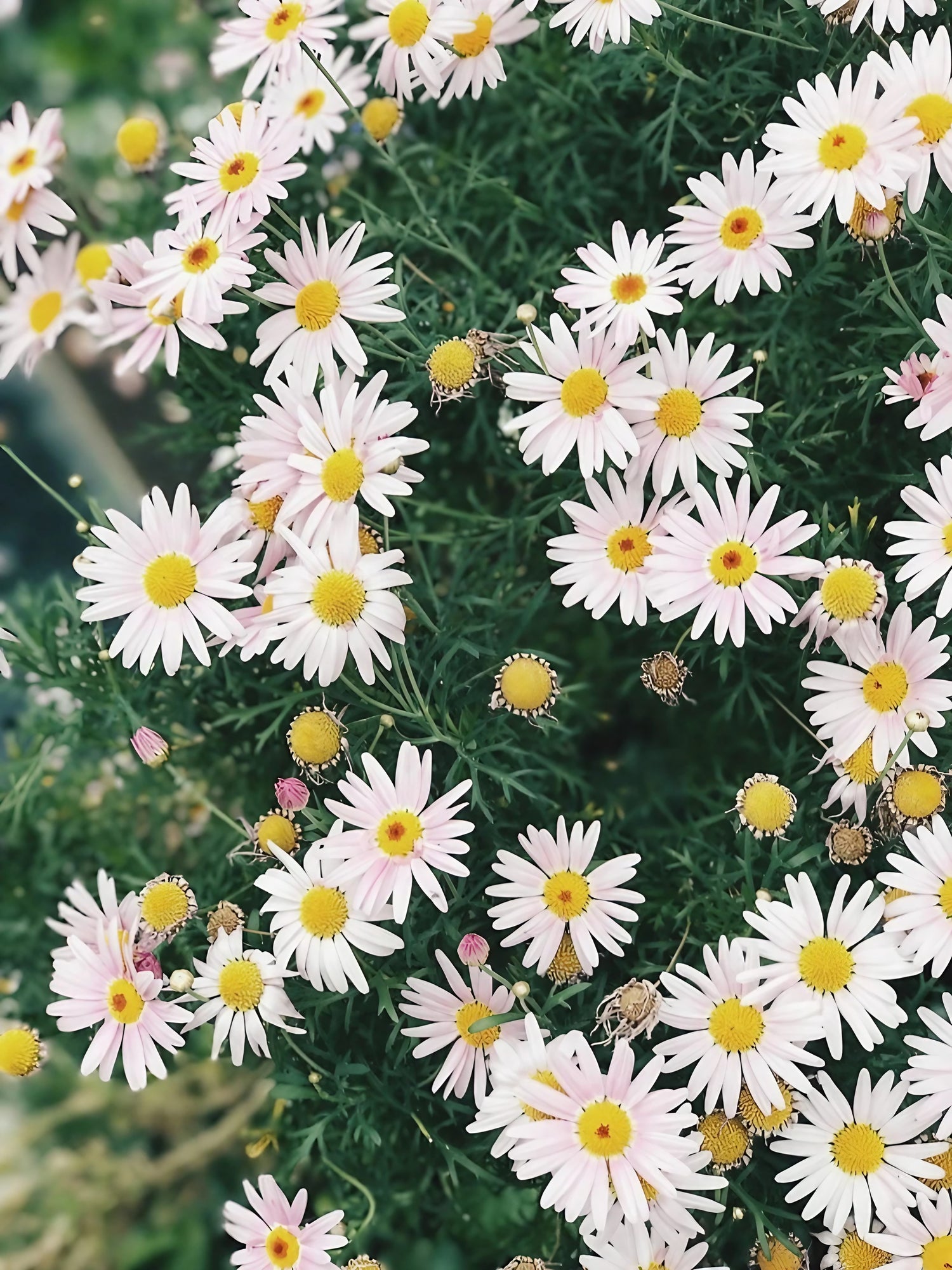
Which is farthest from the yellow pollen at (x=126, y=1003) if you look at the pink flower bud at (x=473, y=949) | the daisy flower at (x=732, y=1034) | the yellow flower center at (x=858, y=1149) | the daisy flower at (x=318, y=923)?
the yellow flower center at (x=858, y=1149)

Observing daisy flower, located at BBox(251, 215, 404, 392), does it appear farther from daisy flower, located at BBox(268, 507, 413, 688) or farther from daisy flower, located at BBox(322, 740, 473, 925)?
daisy flower, located at BBox(322, 740, 473, 925)

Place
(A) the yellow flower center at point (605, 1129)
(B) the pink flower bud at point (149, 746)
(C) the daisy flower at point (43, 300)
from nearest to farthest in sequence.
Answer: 1. (A) the yellow flower center at point (605, 1129)
2. (B) the pink flower bud at point (149, 746)
3. (C) the daisy flower at point (43, 300)

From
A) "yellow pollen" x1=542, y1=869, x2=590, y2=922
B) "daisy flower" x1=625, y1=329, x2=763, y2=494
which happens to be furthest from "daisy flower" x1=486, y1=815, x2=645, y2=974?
"daisy flower" x1=625, y1=329, x2=763, y2=494

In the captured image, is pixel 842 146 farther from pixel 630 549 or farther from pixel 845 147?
pixel 630 549

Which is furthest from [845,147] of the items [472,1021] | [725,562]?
[472,1021]

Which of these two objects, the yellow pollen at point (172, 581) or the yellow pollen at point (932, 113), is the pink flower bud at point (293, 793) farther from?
the yellow pollen at point (932, 113)

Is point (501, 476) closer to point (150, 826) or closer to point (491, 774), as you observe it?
point (491, 774)

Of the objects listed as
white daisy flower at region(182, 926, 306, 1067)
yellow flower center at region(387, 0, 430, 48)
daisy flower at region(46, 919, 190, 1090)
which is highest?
yellow flower center at region(387, 0, 430, 48)
